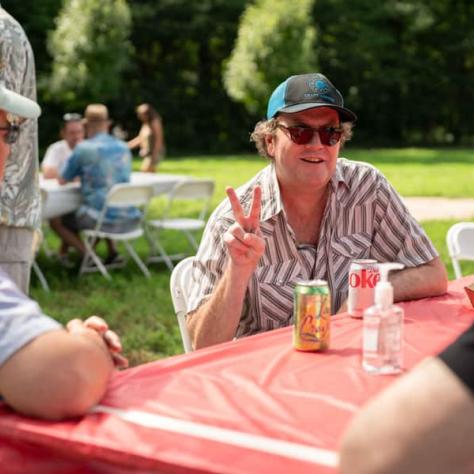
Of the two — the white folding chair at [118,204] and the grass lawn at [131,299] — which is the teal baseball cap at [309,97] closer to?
the grass lawn at [131,299]

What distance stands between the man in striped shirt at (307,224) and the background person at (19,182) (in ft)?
2.56

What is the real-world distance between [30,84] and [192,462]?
7.70 feet

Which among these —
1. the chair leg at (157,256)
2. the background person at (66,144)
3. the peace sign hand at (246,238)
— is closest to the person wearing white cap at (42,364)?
the peace sign hand at (246,238)

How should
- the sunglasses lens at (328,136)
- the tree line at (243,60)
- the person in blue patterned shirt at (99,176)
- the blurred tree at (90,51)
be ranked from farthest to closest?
1. the tree line at (243,60)
2. the blurred tree at (90,51)
3. the person in blue patterned shirt at (99,176)
4. the sunglasses lens at (328,136)

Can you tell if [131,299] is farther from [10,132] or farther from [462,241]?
[10,132]

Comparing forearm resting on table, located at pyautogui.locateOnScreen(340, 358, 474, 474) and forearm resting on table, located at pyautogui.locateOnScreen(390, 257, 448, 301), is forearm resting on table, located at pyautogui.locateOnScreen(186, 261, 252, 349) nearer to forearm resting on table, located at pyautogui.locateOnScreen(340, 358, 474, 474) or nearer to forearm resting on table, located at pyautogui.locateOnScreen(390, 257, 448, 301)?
forearm resting on table, located at pyautogui.locateOnScreen(390, 257, 448, 301)

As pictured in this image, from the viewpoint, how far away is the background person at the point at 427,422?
4.13ft

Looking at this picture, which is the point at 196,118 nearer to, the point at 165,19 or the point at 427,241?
the point at 165,19

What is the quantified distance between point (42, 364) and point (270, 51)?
34307mm

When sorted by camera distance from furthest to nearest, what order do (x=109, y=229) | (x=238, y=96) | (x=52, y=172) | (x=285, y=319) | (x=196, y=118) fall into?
(x=196, y=118) < (x=238, y=96) < (x=52, y=172) < (x=109, y=229) < (x=285, y=319)

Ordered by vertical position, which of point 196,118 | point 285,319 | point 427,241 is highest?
point 427,241

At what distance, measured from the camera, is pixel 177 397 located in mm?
2057

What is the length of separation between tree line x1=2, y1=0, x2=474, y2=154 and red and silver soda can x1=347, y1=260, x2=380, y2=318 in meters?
31.6

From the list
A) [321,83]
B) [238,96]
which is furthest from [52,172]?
[238,96]
